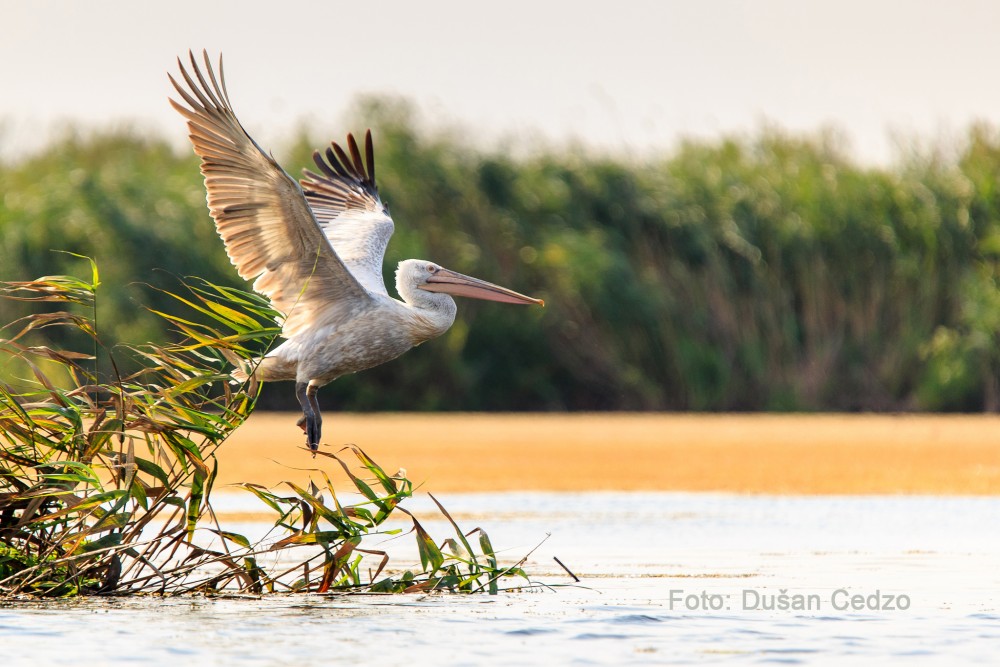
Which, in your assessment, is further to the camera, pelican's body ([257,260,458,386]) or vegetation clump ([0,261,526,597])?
pelican's body ([257,260,458,386])

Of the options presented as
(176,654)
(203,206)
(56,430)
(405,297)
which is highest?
(203,206)

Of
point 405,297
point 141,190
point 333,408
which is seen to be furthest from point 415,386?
point 405,297

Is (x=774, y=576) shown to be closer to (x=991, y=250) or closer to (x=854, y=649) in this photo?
(x=854, y=649)

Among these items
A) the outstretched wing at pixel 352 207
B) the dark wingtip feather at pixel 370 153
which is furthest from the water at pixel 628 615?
the dark wingtip feather at pixel 370 153

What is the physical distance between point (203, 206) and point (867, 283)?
7145 mm

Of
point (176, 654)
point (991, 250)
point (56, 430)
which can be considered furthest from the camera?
point (991, 250)

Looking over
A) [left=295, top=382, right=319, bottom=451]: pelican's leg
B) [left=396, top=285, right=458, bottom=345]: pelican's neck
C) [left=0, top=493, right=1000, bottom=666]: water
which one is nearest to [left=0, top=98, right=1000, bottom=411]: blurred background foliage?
[left=0, top=493, right=1000, bottom=666]: water

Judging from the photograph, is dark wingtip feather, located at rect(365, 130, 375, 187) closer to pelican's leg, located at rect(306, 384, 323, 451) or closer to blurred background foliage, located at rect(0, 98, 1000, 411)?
pelican's leg, located at rect(306, 384, 323, 451)

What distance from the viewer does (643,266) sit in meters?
17.5

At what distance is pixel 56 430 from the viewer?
18.7 ft

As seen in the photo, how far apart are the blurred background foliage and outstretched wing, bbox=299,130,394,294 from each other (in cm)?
758

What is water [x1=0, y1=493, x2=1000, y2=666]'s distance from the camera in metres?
5.15

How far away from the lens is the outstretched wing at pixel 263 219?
22.1 ft

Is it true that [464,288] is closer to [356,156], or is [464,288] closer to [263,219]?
[263,219]
